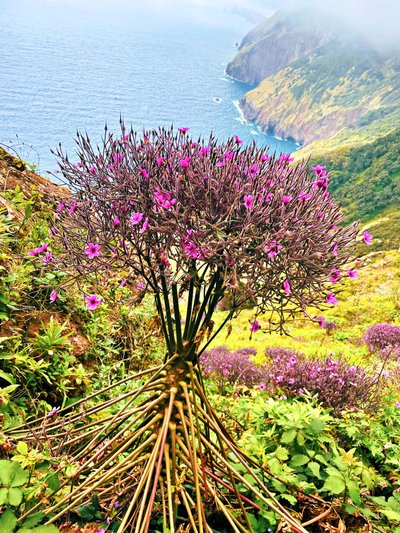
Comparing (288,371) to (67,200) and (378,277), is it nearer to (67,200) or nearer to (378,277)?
(67,200)

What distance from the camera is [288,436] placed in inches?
98.0

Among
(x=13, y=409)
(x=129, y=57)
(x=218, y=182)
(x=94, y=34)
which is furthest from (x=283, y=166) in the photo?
(x=94, y=34)

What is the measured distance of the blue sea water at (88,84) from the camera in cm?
5216

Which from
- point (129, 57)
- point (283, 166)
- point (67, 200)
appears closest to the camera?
point (283, 166)

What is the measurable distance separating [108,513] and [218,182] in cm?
193

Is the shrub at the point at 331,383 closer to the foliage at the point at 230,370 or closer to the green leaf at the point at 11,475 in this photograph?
the foliage at the point at 230,370

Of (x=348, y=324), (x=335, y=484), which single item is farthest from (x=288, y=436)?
(x=348, y=324)

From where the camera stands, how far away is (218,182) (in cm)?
215

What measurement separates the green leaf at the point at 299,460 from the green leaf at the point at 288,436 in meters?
0.10

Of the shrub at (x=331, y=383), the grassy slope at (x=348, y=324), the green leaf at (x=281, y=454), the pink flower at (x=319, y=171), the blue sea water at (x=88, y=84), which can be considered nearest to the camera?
the green leaf at (x=281, y=454)

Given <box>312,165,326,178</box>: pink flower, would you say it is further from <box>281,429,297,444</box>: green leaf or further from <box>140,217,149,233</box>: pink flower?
<box>281,429,297,444</box>: green leaf

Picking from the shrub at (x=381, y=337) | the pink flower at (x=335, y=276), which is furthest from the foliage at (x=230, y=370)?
the pink flower at (x=335, y=276)

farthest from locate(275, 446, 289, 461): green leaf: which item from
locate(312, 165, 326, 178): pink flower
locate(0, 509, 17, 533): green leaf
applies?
locate(312, 165, 326, 178): pink flower

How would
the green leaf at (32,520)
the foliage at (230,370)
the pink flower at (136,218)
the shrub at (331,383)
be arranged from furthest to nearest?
the foliage at (230,370) < the shrub at (331,383) < the pink flower at (136,218) < the green leaf at (32,520)
